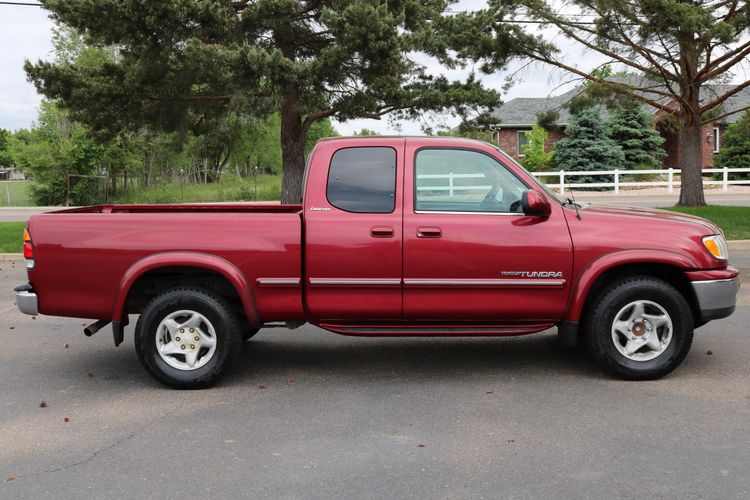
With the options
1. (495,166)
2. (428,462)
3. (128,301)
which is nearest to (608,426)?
(428,462)

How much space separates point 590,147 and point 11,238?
102 ft

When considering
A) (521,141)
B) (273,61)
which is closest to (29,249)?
(273,61)

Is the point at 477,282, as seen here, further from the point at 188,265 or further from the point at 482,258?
the point at 188,265

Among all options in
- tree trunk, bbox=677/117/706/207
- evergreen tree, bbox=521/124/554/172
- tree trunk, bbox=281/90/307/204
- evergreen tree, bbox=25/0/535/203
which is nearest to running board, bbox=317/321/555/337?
evergreen tree, bbox=25/0/535/203

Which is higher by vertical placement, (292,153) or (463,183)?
(292,153)

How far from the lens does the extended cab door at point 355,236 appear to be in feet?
18.3

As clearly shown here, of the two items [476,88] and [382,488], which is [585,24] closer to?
[476,88]

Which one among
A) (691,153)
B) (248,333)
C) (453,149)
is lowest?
(248,333)

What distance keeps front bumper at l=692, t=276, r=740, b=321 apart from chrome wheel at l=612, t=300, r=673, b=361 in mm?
276

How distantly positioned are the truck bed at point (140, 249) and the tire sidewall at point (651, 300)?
7.48ft

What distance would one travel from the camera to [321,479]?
393 cm

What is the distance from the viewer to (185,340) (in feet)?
18.6

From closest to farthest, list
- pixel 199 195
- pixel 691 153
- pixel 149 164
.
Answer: pixel 691 153 → pixel 199 195 → pixel 149 164

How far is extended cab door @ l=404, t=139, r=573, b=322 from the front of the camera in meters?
5.59
